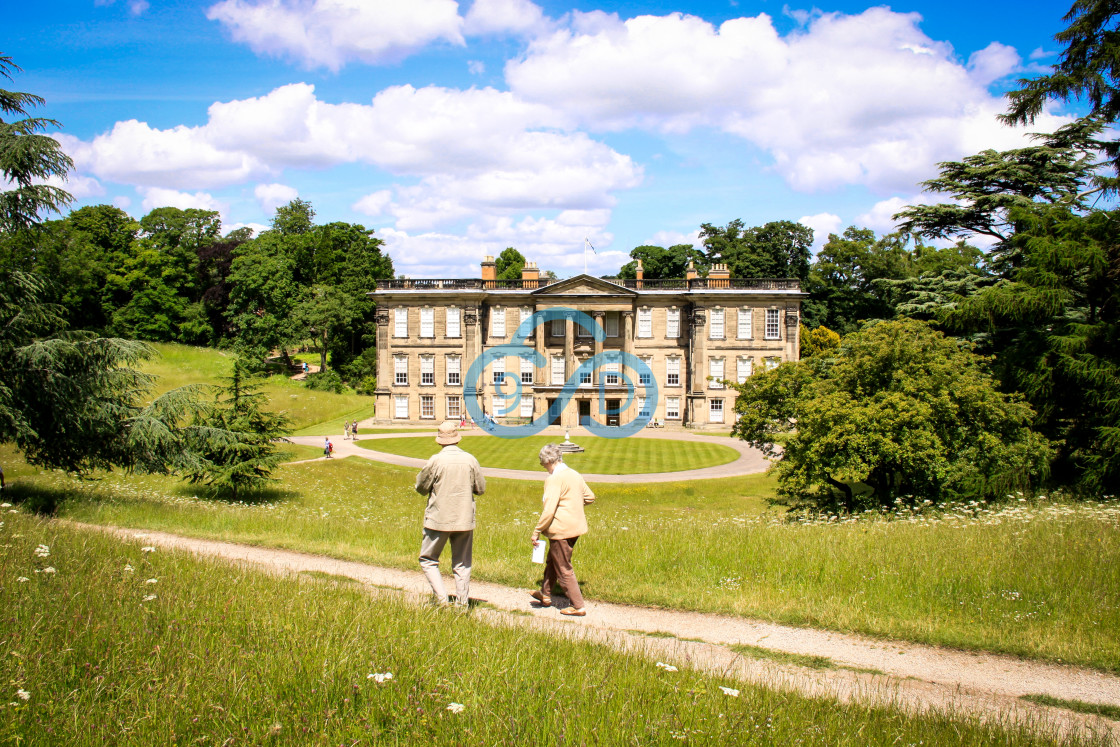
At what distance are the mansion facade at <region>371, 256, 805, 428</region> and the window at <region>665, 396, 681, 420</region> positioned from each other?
0.26 ft

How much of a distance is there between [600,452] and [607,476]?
719cm

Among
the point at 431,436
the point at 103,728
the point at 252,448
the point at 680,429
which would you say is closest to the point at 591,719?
the point at 103,728

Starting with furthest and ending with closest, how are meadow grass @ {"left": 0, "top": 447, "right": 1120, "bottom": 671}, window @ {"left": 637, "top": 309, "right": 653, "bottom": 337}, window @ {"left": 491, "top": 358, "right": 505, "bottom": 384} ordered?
window @ {"left": 491, "top": 358, "right": 505, "bottom": 384}, window @ {"left": 637, "top": 309, "right": 653, "bottom": 337}, meadow grass @ {"left": 0, "top": 447, "right": 1120, "bottom": 671}

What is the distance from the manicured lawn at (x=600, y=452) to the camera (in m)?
35.3

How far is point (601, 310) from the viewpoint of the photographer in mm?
51688

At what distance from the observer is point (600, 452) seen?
1558 inches

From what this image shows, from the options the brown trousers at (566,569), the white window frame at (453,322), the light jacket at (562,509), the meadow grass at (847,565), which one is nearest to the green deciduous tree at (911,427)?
the meadow grass at (847,565)

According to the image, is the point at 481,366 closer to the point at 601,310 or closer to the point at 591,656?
the point at 601,310

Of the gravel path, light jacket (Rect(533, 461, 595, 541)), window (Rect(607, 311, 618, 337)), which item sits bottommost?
the gravel path

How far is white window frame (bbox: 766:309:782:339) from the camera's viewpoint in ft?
170

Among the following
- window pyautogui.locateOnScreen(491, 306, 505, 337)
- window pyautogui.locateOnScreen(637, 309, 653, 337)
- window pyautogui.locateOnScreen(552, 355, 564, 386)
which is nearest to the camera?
window pyautogui.locateOnScreen(552, 355, 564, 386)

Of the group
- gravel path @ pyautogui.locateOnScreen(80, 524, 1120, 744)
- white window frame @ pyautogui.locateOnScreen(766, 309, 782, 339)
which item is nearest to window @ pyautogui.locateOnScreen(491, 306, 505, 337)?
white window frame @ pyautogui.locateOnScreen(766, 309, 782, 339)

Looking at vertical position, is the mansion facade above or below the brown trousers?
above

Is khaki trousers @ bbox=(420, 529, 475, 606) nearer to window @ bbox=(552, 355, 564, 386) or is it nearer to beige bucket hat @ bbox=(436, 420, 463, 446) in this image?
beige bucket hat @ bbox=(436, 420, 463, 446)
